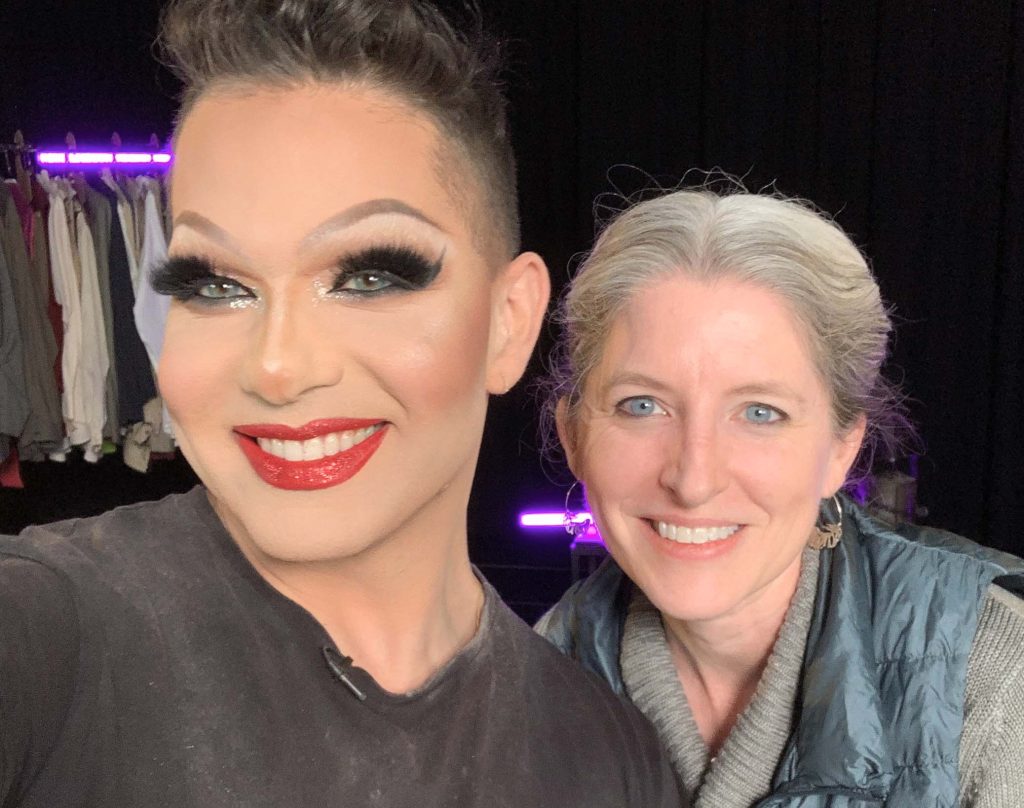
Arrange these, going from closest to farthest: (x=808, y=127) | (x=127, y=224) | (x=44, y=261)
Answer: (x=44, y=261)
(x=127, y=224)
(x=808, y=127)

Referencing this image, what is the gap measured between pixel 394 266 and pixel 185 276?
18 centimetres

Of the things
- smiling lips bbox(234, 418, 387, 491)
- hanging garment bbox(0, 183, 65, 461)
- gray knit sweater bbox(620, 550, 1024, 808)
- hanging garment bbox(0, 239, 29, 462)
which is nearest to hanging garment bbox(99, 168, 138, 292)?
hanging garment bbox(0, 183, 65, 461)

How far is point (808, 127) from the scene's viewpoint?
11.4 feet

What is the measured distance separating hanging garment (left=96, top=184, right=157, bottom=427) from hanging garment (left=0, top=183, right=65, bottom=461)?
207mm

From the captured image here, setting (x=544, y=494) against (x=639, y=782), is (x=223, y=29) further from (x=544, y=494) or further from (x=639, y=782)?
(x=544, y=494)

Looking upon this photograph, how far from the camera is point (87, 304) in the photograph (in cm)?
306

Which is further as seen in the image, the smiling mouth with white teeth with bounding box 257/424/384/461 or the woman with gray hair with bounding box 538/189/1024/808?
the woman with gray hair with bounding box 538/189/1024/808

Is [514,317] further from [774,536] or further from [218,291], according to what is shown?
[774,536]

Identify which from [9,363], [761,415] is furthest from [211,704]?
[9,363]

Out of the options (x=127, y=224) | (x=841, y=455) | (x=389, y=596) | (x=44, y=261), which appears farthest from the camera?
(x=127, y=224)

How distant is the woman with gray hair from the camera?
121cm

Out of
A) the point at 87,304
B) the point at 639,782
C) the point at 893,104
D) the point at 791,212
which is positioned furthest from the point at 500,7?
the point at 639,782

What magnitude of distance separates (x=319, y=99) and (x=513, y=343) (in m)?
0.32

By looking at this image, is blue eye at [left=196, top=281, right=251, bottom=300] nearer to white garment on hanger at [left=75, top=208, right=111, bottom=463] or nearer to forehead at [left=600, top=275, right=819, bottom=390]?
forehead at [left=600, top=275, right=819, bottom=390]
